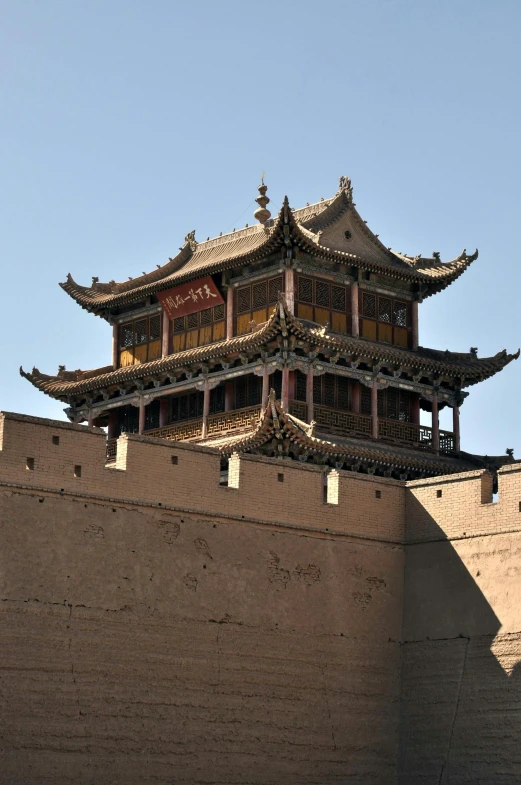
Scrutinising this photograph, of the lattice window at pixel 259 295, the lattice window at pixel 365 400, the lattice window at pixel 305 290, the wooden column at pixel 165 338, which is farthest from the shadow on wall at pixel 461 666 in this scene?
the wooden column at pixel 165 338

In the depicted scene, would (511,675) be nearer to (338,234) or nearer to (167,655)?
(167,655)

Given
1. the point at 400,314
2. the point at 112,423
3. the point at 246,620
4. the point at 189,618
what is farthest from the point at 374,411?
the point at 189,618

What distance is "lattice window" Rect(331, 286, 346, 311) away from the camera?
42.0 m

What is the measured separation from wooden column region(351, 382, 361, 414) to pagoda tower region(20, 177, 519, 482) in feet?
0.08

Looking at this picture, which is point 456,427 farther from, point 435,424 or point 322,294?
point 322,294

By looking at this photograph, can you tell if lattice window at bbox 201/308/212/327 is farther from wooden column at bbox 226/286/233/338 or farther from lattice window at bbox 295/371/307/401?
lattice window at bbox 295/371/307/401

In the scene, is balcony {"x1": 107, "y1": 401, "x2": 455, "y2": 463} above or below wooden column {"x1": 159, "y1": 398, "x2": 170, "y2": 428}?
below

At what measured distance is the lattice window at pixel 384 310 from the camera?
141ft

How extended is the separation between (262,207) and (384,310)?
4.03 m

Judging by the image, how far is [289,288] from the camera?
4091 cm

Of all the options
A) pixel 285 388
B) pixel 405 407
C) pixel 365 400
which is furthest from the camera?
pixel 405 407

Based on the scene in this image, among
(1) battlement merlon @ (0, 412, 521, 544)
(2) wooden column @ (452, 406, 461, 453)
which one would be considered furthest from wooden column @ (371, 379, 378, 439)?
(1) battlement merlon @ (0, 412, 521, 544)

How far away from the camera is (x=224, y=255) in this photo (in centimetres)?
4341

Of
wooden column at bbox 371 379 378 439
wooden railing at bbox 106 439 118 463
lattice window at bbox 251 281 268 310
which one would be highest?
lattice window at bbox 251 281 268 310
